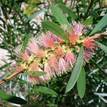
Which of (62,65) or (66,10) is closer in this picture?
(62,65)

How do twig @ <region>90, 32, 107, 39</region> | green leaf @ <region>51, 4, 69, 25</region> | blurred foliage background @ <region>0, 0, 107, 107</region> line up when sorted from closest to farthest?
twig @ <region>90, 32, 107, 39</region> < green leaf @ <region>51, 4, 69, 25</region> < blurred foliage background @ <region>0, 0, 107, 107</region>

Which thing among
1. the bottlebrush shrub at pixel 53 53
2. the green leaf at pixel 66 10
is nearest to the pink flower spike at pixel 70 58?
the bottlebrush shrub at pixel 53 53

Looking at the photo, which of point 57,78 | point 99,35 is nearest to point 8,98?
point 99,35

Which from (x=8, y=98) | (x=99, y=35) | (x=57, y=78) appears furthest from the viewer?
(x=57, y=78)

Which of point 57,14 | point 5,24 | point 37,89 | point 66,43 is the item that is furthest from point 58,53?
point 5,24

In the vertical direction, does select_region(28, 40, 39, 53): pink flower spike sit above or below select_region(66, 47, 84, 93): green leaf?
above

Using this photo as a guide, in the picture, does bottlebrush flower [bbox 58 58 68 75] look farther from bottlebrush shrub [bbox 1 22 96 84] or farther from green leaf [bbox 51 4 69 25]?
green leaf [bbox 51 4 69 25]

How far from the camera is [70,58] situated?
77 centimetres

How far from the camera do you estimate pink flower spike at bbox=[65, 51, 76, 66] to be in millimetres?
764

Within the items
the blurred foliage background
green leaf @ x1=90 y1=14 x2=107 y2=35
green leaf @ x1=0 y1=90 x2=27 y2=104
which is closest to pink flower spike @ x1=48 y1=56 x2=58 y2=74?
green leaf @ x1=90 y1=14 x2=107 y2=35

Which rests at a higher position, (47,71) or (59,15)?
(59,15)

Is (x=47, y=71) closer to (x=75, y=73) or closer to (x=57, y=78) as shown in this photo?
(x=75, y=73)

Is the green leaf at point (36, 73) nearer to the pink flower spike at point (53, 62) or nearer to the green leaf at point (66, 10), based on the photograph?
the pink flower spike at point (53, 62)

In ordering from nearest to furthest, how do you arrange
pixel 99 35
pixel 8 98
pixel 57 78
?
pixel 99 35 < pixel 8 98 < pixel 57 78
